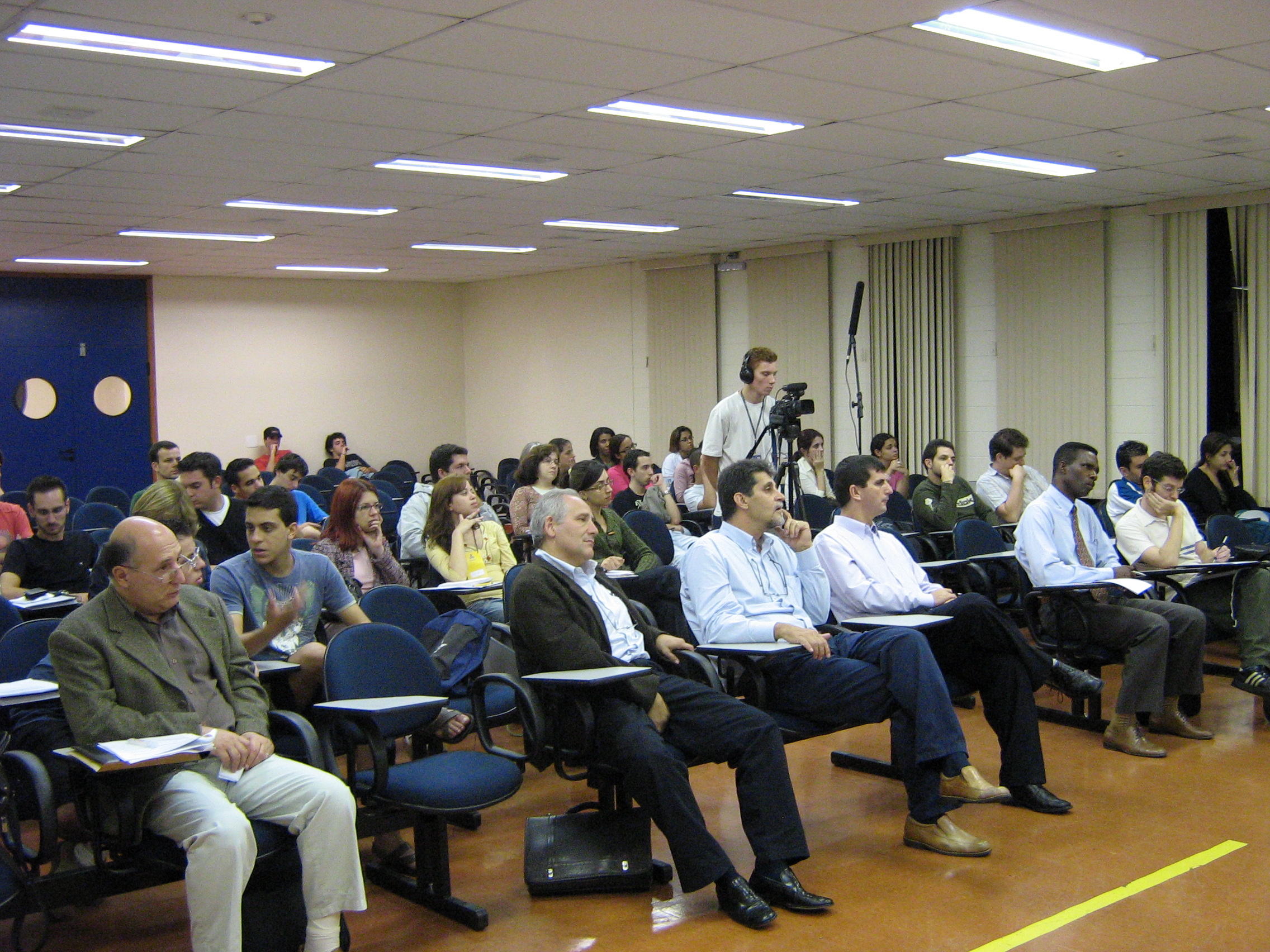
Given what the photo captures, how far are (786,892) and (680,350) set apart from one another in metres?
9.47

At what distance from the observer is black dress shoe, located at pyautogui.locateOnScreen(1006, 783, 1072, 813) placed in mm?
4332

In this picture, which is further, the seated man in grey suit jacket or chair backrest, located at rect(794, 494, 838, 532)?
chair backrest, located at rect(794, 494, 838, 532)

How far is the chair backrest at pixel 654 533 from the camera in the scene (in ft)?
21.6

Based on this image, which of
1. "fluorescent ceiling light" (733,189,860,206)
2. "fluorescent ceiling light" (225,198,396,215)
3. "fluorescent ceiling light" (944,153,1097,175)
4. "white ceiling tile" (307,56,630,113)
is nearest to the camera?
"white ceiling tile" (307,56,630,113)

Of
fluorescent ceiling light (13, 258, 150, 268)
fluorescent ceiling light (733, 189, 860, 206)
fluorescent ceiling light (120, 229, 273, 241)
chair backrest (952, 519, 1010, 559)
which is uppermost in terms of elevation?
fluorescent ceiling light (13, 258, 150, 268)

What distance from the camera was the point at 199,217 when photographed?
887 centimetres

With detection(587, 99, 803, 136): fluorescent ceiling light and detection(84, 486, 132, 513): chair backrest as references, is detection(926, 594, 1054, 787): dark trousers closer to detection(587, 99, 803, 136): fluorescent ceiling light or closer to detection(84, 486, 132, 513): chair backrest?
detection(587, 99, 803, 136): fluorescent ceiling light

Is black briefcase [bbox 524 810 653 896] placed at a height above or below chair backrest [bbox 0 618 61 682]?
below

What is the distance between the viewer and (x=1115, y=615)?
5.24m

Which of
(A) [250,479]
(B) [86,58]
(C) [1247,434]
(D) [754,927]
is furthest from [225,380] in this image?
(D) [754,927]

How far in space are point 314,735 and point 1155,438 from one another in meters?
7.73

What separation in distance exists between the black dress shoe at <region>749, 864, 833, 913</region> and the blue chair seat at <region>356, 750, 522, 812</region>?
0.80 meters

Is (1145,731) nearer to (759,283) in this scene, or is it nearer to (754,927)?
(754,927)

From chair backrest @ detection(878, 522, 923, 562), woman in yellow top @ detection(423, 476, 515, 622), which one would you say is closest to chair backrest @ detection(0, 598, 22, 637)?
woman in yellow top @ detection(423, 476, 515, 622)
